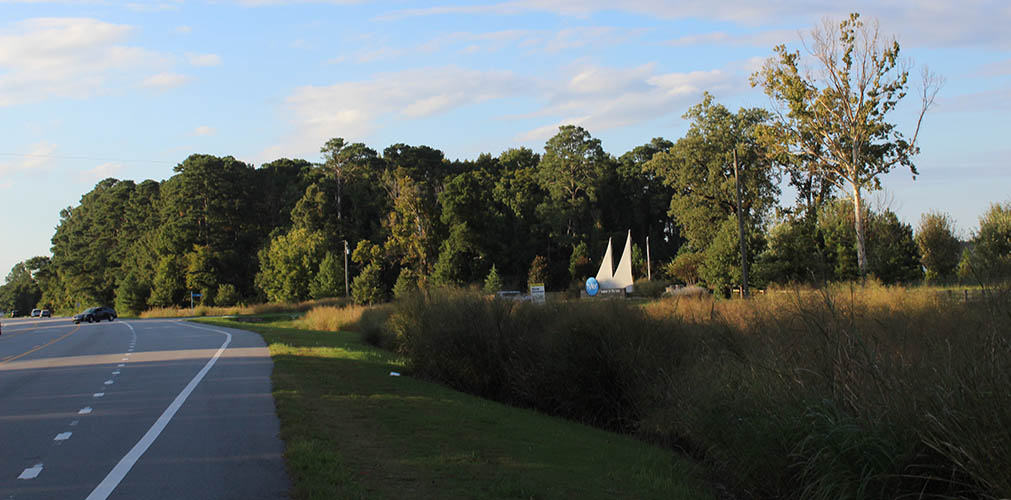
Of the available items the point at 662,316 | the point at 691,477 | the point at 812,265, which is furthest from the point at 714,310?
the point at 812,265

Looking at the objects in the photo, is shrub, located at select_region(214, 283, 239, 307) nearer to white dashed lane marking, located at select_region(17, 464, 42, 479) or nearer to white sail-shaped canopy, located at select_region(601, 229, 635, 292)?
white sail-shaped canopy, located at select_region(601, 229, 635, 292)

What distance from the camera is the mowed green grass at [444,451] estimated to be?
8.15 m

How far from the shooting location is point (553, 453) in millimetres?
11094

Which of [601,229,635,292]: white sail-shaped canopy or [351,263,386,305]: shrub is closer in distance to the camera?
[601,229,635,292]: white sail-shaped canopy

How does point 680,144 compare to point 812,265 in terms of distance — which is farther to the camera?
point 680,144

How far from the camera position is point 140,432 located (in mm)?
10477

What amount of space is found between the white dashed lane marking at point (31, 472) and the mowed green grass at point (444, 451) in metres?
2.54

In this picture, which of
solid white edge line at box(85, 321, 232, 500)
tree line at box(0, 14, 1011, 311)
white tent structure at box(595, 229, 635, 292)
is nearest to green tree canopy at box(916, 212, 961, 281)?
tree line at box(0, 14, 1011, 311)

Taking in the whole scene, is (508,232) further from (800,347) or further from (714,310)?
(800,347)

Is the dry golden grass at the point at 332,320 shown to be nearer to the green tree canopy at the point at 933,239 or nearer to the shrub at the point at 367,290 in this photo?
the shrub at the point at 367,290

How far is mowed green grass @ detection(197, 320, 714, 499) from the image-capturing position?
26.7 ft

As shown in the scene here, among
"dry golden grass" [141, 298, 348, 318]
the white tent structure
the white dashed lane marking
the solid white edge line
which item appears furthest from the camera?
"dry golden grass" [141, 298, 348, 318]

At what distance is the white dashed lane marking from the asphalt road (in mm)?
27

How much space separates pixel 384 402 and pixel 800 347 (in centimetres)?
756
